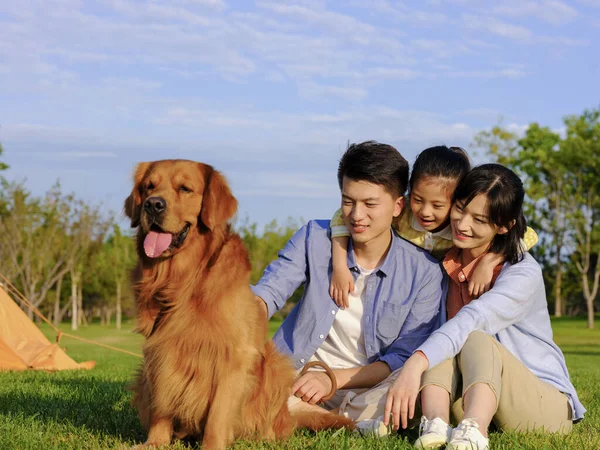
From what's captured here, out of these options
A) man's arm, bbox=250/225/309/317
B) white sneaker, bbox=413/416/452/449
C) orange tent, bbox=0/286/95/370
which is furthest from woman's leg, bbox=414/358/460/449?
orange tent, bbox=0/286/95/370

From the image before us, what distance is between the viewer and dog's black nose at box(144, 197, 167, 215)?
3467 mm

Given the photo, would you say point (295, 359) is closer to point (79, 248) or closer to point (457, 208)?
point (457, 208)

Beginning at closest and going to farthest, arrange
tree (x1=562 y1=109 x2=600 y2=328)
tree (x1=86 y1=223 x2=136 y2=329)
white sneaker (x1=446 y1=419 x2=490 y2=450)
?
white sneaker (x1=446 y1=419 x2=490 y2=450) → tree (x1=562 y1=109 x2=600 y2=328) → tree (x1=86 y1=223 x2=136 y2=329)

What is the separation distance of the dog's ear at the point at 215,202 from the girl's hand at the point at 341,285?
3.22 feet

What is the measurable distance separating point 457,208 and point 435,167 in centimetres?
34

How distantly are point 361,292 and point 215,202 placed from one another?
1388 mm

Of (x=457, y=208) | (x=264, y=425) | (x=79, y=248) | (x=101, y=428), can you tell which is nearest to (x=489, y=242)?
(x=457, y=208)

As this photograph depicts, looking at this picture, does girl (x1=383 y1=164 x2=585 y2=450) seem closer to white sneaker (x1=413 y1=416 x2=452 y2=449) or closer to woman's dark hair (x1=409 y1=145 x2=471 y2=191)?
white sneaker (x1=413 y1=416 x2=452 y2=449)

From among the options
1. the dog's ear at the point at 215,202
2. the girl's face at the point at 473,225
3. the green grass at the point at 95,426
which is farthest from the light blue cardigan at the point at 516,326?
the dog's ear at the point at 215,202

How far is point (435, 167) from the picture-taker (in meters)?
4.29

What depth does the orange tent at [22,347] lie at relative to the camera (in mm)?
9195

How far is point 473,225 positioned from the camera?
3.99 metres

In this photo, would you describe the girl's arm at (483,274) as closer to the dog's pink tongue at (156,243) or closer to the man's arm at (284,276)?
the man's arm at (284,276)

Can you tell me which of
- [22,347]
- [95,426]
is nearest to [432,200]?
[95,426]
